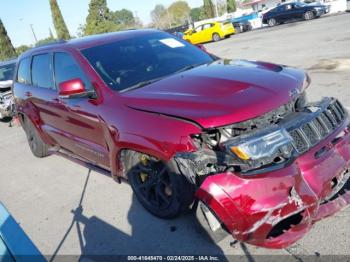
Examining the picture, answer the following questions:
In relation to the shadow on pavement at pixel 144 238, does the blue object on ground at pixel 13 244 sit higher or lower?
higher

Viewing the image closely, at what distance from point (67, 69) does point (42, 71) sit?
0.93 metres

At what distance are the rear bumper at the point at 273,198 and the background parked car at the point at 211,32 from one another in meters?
25.3

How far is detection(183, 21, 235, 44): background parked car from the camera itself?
27.3 meters

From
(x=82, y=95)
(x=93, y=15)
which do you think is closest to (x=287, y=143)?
(x=82, y=95)

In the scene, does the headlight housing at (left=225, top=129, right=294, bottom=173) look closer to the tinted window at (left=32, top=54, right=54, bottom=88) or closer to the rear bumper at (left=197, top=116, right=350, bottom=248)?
the rear bumper at (left=197, top=116, right=350, bottom=248)

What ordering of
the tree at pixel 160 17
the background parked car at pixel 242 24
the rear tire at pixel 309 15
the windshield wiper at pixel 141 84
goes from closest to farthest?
the windshield wiper at pixel 141 84 → the rear tire at pixel 309 15 → the background parked car at pixel 242 24 → the tree at pixel 160 17

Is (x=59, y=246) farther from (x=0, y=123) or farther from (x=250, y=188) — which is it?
(x=0, y=123)

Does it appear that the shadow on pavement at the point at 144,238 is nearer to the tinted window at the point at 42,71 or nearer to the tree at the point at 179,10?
the tinted window at the point at 42,71

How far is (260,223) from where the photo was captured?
2.70 m

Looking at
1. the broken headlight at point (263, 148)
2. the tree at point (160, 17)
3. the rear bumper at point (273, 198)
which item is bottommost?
the tree at point (160, 17)

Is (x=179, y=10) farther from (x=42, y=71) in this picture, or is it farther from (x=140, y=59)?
(x=140, y=59)

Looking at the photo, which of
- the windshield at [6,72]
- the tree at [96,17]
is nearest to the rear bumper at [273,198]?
the windshield at [6,72]

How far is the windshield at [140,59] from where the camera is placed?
Answer: 157 inches

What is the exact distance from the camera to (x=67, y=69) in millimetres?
4531
